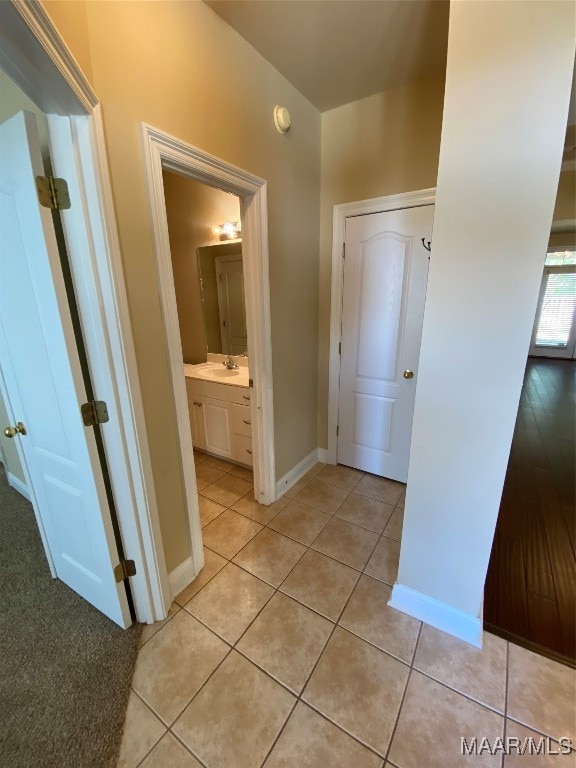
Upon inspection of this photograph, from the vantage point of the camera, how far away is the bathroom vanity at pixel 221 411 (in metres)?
2.51

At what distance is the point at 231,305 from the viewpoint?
3041mm

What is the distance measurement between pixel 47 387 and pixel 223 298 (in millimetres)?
2050

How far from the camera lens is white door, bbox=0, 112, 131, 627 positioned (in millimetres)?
1020

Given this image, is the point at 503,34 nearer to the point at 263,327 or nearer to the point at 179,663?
the point at 263,327

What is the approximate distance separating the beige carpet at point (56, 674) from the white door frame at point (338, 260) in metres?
1.89

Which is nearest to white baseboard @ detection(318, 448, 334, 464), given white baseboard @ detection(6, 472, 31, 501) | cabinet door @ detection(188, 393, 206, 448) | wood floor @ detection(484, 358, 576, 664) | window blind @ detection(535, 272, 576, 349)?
cabinet door @ detection(188, 393, 206, 448)

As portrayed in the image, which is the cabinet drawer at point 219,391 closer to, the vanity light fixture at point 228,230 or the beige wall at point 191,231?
the beige wall at point 191,231

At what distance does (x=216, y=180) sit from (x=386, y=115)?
134cm

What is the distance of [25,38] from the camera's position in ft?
2.32

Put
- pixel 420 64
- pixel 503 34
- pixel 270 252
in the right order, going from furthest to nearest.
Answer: pixel 270 252
pixel 420 64
pixel 503 34

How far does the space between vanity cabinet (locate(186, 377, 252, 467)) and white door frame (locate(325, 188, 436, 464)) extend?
0.74 meters

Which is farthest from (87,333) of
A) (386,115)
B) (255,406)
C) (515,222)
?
(386,115)

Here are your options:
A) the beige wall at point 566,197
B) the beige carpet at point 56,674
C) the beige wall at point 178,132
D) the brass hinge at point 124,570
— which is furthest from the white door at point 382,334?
the beige wall at point 566,197

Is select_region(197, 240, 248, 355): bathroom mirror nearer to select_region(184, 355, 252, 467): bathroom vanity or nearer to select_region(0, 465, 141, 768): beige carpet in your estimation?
select_region(184, 355, 252, 467): bathroom vanity
